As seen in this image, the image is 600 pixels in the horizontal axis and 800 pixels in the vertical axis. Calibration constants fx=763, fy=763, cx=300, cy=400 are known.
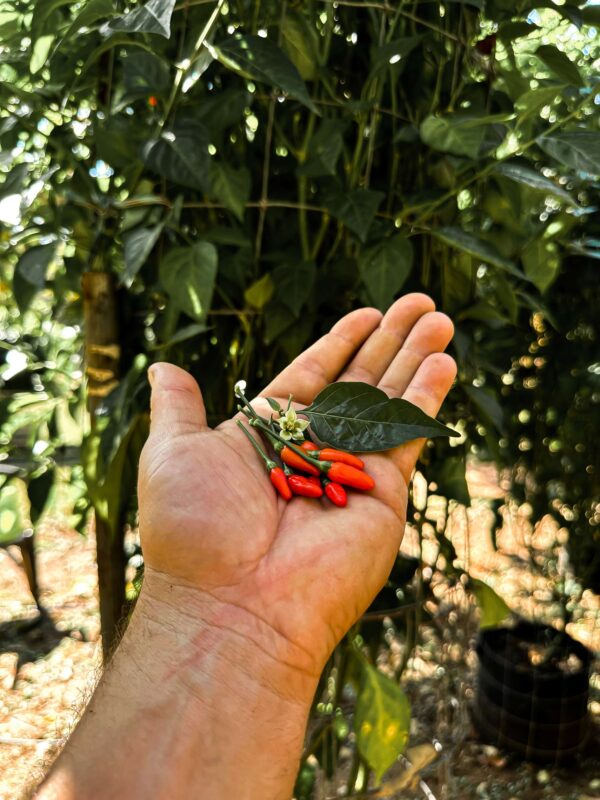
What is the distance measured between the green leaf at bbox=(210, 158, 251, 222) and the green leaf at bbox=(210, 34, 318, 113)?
11 cm

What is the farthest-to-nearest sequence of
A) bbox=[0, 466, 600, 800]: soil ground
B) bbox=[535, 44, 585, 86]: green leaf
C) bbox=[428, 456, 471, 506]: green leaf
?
bbox=[0, 466, 600, 800]: soil ground → bbox=[428, 456, 471, 506]: green leaf → bbox=[535, 44, 585, 86]: green leaf

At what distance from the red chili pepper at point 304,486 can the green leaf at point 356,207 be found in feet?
0.74

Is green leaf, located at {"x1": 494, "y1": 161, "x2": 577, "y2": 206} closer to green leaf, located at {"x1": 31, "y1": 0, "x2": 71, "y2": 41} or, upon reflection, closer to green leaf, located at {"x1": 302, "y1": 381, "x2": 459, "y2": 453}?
green leaf, located at {"x1": 302, "y1": 381, "x2": 459, "y2": 453}

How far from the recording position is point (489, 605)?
0.92 metres

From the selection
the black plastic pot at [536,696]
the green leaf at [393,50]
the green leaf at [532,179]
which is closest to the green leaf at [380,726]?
the green leaf at [532,179]

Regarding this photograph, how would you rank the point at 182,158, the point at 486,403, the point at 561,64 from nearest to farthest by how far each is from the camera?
the point at 182,158 → the point at 561,64 → the point at 486,403

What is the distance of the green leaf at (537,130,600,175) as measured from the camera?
66cm

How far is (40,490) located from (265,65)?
516mm

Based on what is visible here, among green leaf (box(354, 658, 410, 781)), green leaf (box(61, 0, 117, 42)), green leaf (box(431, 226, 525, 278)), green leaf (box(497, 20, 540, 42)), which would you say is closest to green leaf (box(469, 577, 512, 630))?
green leaf (box(354, 658, 410, 781))

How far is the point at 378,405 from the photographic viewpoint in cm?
70

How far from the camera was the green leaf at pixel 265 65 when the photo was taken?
609mm

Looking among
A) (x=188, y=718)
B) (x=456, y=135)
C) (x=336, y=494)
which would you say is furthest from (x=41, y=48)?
(x=188, y=718)

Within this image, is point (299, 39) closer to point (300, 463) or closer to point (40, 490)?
point (300, 463)

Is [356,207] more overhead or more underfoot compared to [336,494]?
more overhead
